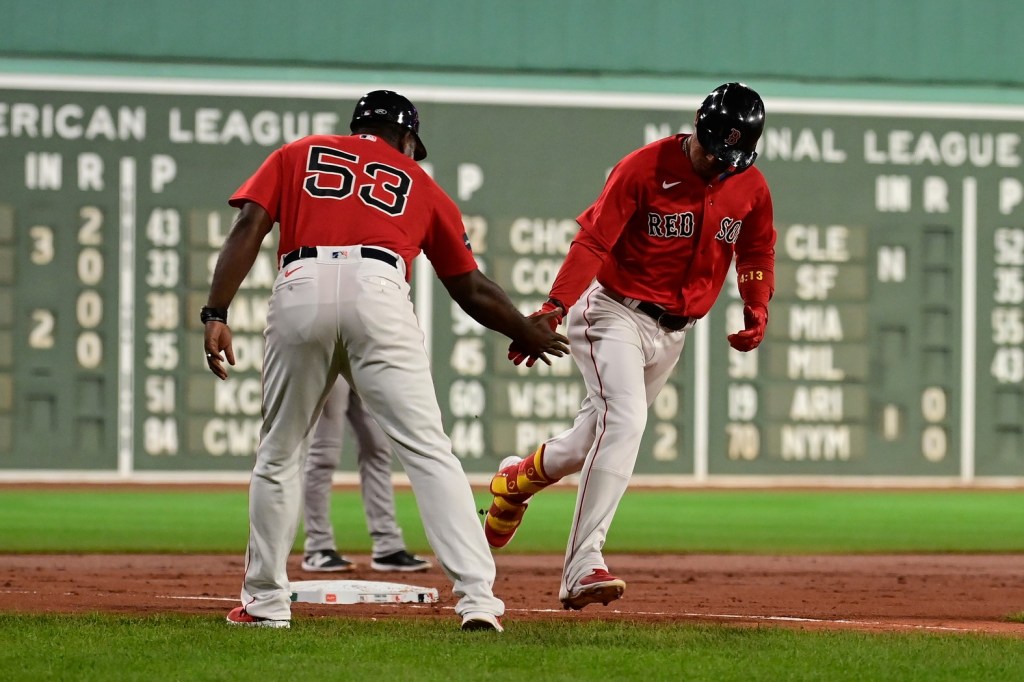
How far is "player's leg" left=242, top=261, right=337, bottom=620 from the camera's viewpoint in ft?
14.6

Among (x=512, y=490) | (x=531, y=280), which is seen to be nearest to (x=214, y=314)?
(x=512, y=490)

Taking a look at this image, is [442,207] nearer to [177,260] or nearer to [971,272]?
[177,260]

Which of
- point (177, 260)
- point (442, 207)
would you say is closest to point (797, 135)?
point (177, 260)

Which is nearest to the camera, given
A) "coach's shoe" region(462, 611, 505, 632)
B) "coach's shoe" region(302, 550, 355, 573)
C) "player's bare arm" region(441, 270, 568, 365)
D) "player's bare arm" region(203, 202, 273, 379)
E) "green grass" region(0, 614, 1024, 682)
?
"green grass" region(0, 614, 1024, 682)

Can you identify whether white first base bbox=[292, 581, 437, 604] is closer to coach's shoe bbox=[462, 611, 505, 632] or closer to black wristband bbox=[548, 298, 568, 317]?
coach's shoe bbox=[462, 611, 505, 632]

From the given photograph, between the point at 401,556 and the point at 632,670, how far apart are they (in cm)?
341

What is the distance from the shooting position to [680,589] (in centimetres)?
658

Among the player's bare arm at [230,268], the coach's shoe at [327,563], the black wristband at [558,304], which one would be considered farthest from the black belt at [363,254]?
the coach's shoe at [327,563]

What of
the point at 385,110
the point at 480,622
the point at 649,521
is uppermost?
the point at 385,110

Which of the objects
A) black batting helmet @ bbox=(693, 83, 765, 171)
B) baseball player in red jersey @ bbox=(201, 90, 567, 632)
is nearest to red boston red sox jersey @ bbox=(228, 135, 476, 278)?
baseball player in red jersey @ bbox=(201, 90, 567, 632)

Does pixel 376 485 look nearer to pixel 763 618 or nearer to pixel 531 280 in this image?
pixel 763 618

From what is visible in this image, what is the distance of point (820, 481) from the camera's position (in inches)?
497

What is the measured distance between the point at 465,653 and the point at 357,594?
65.7 inches

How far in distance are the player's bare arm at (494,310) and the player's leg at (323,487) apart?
229 centimetres
